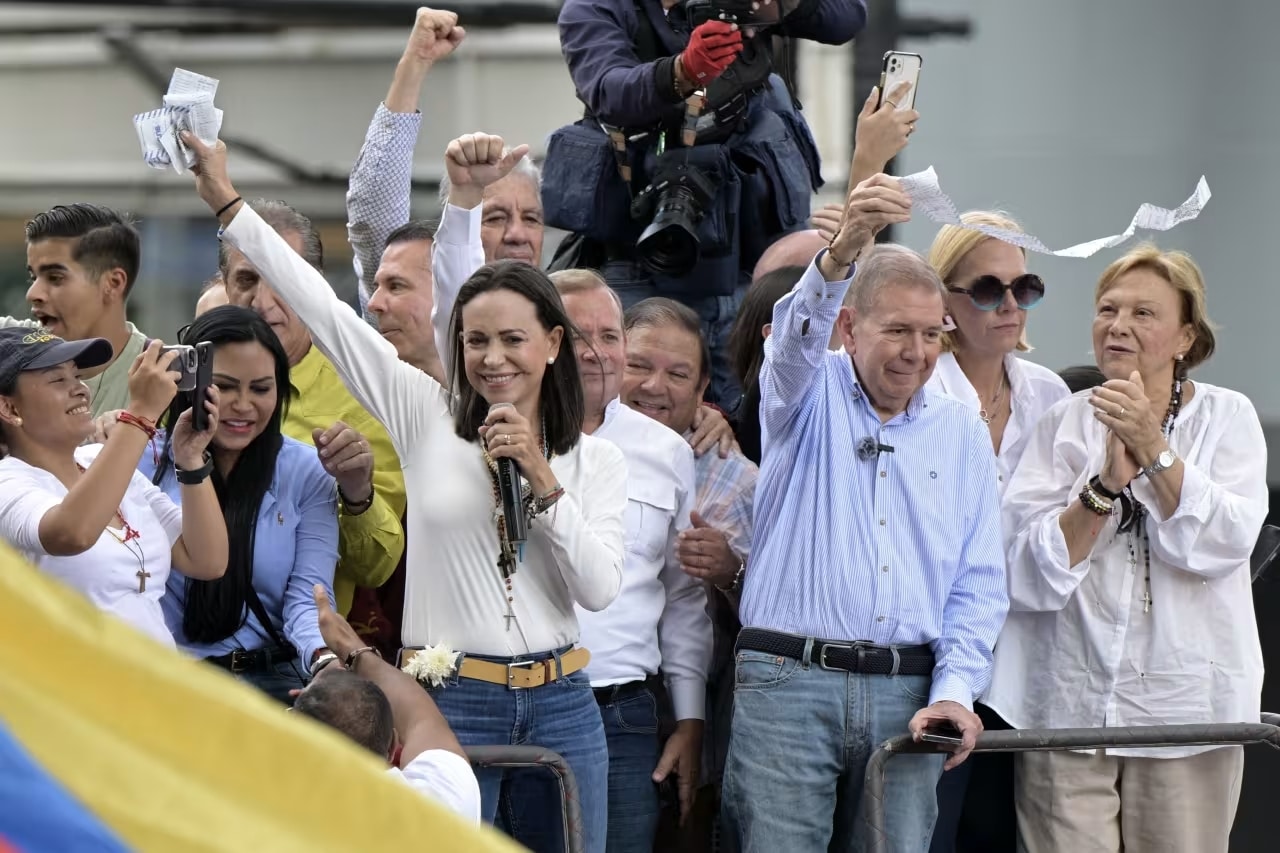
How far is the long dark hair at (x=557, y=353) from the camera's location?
3812 mm

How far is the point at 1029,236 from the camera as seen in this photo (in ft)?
13.9

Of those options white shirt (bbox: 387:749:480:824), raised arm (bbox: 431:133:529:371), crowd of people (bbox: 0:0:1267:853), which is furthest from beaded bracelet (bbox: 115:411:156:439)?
white shirt (bbox: 387:749:480:824)

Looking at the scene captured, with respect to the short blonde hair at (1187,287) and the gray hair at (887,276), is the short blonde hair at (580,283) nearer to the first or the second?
the gray hair at (887,276)

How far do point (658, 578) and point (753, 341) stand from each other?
611 millimetres

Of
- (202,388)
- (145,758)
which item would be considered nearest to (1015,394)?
(202,388)

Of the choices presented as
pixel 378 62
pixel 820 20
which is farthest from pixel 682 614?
pixel 378 62

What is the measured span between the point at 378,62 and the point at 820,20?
5293 mm

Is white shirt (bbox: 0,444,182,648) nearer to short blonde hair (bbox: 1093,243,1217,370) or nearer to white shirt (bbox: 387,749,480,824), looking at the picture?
white shirt (bbox: 387,749,480,824)

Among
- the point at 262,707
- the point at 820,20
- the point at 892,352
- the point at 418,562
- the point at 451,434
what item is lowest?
the point at 262,707

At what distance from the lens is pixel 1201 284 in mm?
4402

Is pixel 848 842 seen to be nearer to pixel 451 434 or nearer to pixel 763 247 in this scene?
pixel 451 434

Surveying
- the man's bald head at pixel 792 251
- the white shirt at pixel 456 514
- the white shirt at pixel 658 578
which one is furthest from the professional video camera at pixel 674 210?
the white shirt at pixel 456 514

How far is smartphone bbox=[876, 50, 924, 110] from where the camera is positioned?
13.5 ft

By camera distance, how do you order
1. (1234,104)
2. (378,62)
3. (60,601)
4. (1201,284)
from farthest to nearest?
1. (378,62)
2. (1234,104)
3. (1201,284)
4. (60,601)
